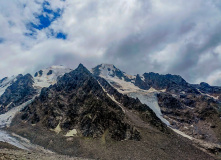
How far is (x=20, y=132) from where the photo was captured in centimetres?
11056

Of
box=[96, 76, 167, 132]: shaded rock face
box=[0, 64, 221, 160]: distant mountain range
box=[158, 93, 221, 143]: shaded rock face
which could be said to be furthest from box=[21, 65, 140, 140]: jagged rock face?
box=[158, 93, 221, 143]: shaded rock face

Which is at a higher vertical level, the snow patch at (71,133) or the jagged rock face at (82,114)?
the jagged rock face at (82,114)

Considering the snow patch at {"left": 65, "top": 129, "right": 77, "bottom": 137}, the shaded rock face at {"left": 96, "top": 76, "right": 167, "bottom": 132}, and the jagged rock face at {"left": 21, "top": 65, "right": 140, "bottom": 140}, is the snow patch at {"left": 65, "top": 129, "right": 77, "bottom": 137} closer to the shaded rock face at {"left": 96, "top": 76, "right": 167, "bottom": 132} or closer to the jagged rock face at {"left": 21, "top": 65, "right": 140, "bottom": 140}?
the jagged rock face at {"left": 21, "top": 65, "right": 140, "bottom": 140}

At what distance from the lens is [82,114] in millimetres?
111125

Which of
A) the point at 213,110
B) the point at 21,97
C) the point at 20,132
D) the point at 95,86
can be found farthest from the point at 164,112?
the point at 21,97

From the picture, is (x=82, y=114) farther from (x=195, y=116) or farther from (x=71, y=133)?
(x=195, y=116)

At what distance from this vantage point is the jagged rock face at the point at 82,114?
96125 millimetres

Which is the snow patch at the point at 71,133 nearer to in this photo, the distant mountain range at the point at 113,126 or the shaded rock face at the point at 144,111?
the distant mountain range at the point at 113,126

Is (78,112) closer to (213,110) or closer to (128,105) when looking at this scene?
(128,105)

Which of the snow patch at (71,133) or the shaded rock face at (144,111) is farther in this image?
the shaded rock face at (144,111)

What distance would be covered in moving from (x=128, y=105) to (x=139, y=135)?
5090 cm

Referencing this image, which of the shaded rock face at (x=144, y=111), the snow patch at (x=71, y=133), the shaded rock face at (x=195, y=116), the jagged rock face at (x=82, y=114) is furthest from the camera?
the shaded rock face at (x=195, y=116)

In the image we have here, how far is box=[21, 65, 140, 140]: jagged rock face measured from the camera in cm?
9612

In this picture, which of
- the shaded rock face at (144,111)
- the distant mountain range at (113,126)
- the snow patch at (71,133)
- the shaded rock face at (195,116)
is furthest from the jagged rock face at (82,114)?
the shaded rock face at (195,116)
